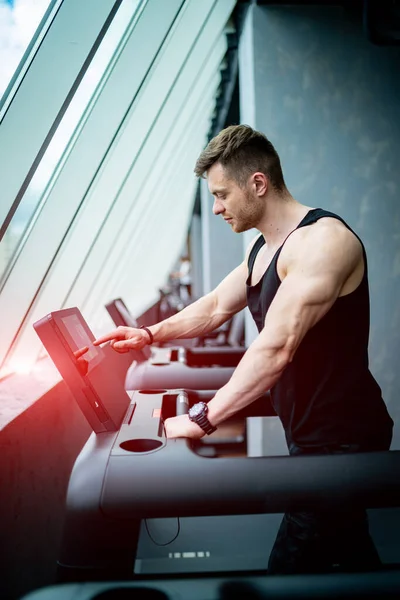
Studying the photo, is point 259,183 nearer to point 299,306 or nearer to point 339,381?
point 299,306

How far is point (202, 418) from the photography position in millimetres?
1502

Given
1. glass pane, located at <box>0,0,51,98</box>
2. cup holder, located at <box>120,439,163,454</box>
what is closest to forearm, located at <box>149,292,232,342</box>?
cup holder, located at <box>120,439,163,454</box>

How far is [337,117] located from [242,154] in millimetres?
1825

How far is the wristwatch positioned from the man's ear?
0.69 m

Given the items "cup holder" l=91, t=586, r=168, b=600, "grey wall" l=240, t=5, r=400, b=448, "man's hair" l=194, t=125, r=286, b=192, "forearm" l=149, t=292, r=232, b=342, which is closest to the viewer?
"cup holder" l=91, t=586, r=168, b=600

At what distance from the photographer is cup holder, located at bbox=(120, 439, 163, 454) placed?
1.44m

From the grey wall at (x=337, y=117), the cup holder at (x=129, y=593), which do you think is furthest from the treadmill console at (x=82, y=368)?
the grey wall at (x=337, y=117)

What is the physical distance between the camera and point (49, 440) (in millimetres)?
2102

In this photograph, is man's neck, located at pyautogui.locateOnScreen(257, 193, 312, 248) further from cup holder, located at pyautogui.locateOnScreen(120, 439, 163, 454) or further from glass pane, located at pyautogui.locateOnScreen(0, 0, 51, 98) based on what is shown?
glass pane, located at pyautogui.locateOnScreen(0, 0, 51, 98)

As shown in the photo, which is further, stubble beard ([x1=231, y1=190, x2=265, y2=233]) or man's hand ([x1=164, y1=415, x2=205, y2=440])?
stubble beard ([x1=231, y1=190, x2=265, y2=233])

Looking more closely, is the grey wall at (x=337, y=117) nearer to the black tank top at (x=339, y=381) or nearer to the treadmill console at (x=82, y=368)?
the black tank top at (x=339, y=381)

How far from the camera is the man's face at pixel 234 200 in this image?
171 centimetres

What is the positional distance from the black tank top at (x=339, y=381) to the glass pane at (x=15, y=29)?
123 centimetres

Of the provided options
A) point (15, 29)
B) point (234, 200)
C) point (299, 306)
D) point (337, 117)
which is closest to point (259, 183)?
point (234, 200)
